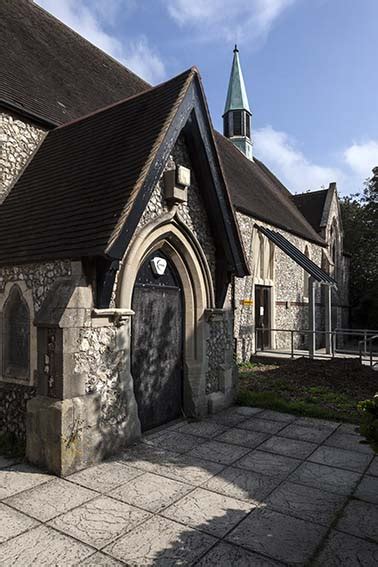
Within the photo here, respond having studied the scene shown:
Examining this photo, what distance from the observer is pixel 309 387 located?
1039 cm

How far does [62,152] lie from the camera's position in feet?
24.0

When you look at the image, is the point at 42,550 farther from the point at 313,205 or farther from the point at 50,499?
the point at 313,205

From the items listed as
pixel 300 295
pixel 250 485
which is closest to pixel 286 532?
pixel 250 485

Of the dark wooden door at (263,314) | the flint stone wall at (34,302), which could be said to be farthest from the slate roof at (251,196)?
the flint stone wall at (34,302)

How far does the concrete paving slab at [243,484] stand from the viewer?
14.9 ft

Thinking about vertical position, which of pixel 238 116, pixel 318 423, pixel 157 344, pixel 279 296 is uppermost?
pixel 238 116

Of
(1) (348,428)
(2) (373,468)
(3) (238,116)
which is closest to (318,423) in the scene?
(1) (348,428)

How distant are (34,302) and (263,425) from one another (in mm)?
4446

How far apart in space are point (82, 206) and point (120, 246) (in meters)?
1.04

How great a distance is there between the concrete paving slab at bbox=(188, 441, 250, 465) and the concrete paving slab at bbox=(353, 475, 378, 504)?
5.21ft

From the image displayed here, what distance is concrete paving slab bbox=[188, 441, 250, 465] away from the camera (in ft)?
18.5

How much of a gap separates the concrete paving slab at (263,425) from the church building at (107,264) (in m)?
0.82

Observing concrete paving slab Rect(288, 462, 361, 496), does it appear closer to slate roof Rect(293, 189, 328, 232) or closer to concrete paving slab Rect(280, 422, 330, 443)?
concrete paving slab Rect(280, 422, 330, 443)

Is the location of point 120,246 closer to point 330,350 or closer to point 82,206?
point 82,206
